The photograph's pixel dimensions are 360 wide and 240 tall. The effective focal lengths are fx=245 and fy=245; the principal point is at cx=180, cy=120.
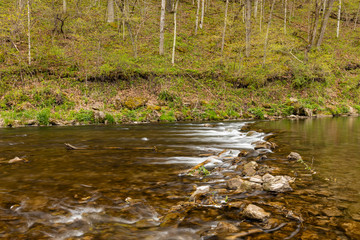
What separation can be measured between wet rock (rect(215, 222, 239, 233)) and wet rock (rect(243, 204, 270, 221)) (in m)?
0.33

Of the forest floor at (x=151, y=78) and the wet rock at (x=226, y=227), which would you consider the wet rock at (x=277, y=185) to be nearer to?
the wet rock at (x=226, y=227)

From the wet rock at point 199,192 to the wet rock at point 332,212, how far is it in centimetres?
174

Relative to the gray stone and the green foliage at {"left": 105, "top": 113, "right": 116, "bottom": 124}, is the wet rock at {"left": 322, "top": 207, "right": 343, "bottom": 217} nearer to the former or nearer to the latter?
the gray stone

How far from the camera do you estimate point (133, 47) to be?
81.8ft

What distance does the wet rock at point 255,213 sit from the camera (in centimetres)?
317

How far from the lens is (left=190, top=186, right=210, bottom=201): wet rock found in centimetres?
394

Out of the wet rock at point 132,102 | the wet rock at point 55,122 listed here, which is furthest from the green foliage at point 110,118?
the wet rock at point 55,122

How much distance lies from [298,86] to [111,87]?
60.4 feet

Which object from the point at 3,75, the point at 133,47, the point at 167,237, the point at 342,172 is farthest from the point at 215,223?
the point at 133,47

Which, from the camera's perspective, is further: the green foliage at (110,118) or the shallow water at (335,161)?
the green foliage at (110,118)

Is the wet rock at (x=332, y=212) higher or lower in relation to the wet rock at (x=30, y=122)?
higher

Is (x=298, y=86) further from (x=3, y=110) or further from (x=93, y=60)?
(x=3, y=110)

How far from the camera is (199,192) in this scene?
4.13 metres

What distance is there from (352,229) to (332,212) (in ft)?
1.55
